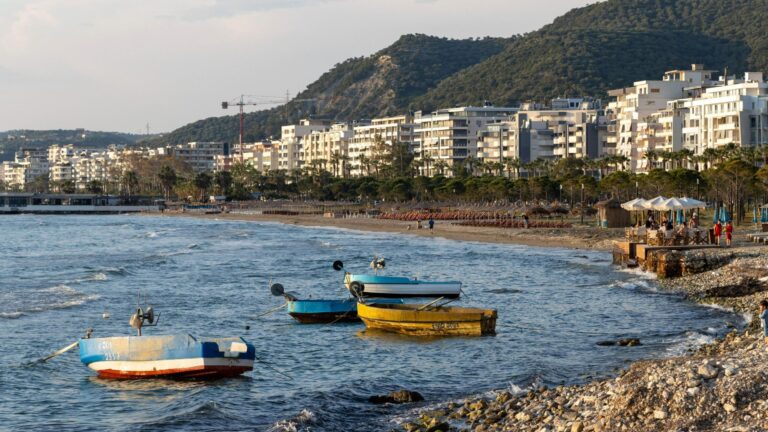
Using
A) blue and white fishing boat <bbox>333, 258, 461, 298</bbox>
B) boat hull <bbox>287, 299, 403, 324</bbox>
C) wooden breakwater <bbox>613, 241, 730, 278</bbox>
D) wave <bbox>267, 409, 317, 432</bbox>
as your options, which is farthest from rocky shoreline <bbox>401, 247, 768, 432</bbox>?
wooden breakwater <bbox>613, 241, 730, 278</bbox>

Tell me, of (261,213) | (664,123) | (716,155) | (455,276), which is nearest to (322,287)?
(455,276)

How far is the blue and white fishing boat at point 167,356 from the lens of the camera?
27766mm

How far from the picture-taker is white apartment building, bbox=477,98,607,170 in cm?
17212

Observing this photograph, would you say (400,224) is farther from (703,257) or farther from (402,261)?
(703,257)

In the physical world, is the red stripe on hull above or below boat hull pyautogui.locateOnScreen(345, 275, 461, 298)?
below

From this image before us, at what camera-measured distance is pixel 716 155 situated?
358ft

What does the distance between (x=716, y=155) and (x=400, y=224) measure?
110 ft

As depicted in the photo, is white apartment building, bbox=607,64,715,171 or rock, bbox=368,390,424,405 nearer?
rock, bbox=368,390,424,405

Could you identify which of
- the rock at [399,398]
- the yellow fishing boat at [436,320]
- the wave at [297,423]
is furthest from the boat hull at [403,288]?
the wave at [297,423]

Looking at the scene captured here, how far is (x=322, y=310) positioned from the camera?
39.3 meters

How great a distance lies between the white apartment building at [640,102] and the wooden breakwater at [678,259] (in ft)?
323

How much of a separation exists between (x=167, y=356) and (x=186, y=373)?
64cm

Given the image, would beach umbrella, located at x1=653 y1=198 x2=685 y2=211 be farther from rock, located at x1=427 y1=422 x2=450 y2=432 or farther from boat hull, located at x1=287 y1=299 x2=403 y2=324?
rock, located at x1=427 y1=422 x2=450 y2=432

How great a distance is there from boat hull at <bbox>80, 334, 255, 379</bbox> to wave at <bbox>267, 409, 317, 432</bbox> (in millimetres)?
4229
